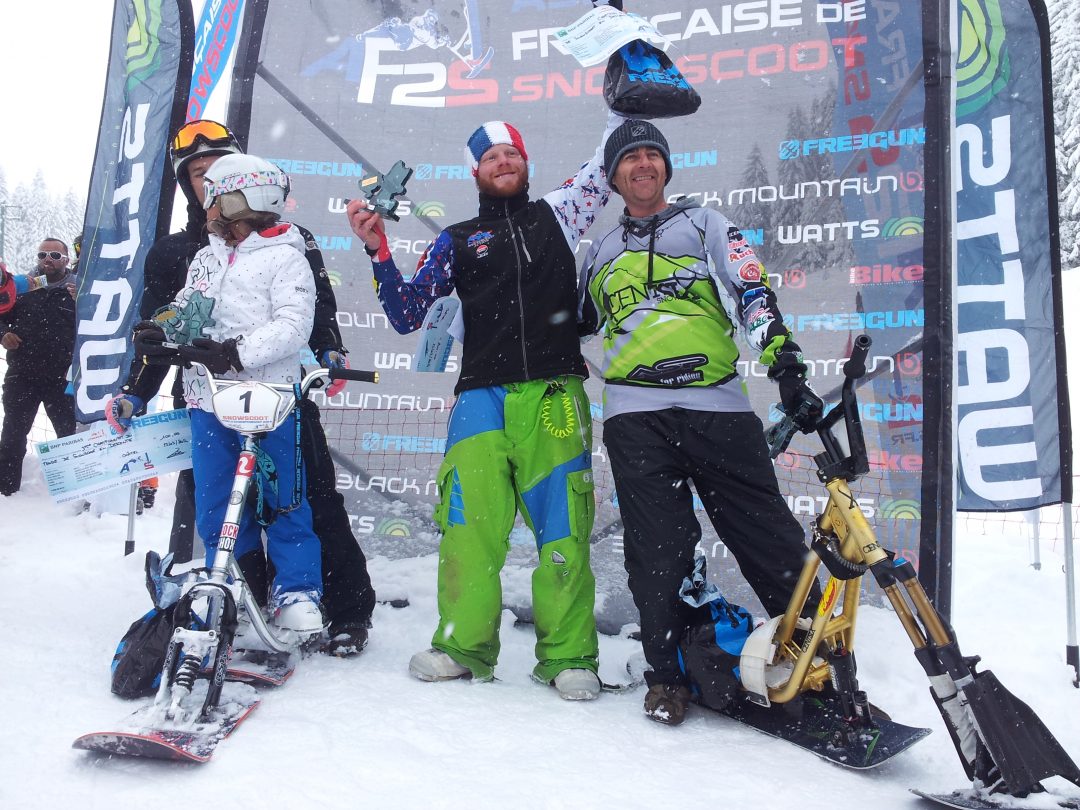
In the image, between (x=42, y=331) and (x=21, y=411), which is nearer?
(x=21, y=411)

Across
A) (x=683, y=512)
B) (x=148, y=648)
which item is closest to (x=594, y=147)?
(x=683, y=512)

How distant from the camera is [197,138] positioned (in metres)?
3.49

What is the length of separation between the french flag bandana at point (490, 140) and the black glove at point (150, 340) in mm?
1419

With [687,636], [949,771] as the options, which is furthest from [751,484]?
[949,771]

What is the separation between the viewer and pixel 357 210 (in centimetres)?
299

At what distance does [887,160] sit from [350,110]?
2.98m

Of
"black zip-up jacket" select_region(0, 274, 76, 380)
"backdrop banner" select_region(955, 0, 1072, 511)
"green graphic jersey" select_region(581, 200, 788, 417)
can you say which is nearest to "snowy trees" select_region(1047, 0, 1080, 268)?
"backdrop banner" select_region(955, 0, 1072, 511)

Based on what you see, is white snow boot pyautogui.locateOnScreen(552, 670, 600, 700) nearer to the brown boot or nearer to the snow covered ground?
the snow covered ground

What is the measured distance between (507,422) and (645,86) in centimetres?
148

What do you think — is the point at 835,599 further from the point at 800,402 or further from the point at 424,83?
the point at 424,83

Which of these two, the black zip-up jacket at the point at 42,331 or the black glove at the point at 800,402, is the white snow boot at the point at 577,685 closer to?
the black glove at the point at 800,402

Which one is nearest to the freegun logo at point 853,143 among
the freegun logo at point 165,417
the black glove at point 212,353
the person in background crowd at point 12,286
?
the black glove at point 212,353

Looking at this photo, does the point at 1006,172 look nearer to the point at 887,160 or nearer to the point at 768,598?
the point at 887,160

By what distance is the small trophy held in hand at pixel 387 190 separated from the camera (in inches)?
116
